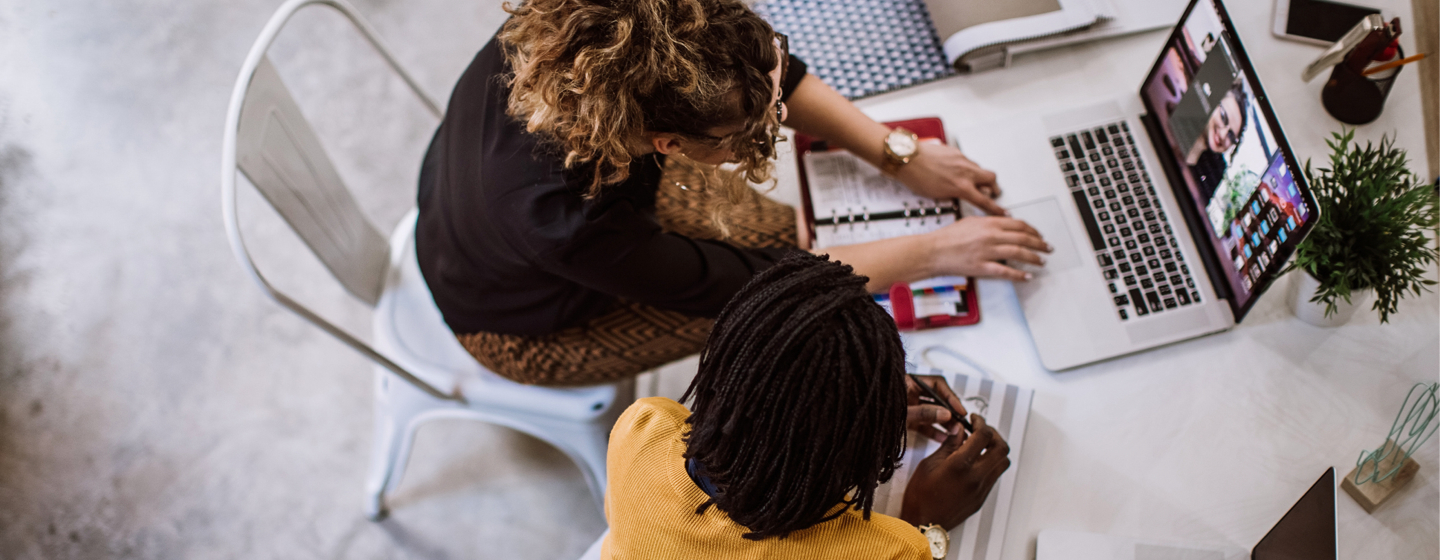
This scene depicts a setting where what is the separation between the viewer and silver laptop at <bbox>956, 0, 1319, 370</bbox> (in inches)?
35.6

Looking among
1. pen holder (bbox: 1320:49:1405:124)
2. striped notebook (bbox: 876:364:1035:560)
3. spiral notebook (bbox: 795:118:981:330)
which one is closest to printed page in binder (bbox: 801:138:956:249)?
spiral notebook (bbox: 795:118:981:330)

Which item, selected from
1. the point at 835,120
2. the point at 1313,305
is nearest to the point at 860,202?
the point at 835,120

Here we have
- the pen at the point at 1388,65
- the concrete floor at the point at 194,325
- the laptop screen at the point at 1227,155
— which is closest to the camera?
the laptop screen at the point at 1227,155

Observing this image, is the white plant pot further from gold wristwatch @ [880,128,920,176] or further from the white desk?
gold wristwatch @ [880,128,920,176]

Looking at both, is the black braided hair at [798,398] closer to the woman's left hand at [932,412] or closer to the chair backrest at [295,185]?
the woman's left hand at [932,412]

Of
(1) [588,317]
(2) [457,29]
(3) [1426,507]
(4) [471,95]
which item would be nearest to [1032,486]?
(3) [1426,507]

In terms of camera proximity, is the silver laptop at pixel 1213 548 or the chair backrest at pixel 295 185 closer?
the silver laptop at pixel 1213 548

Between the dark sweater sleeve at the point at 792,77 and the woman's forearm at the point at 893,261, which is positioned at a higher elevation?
the dark sweater sleeve at the point at 792,77

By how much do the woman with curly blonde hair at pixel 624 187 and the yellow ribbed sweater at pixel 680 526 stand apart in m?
0.24

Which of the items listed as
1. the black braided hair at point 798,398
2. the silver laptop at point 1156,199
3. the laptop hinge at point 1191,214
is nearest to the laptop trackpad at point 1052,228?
the silver laptop at point 1156,199

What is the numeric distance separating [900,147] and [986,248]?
0.63 ft

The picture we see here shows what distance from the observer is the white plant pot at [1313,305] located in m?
0.95

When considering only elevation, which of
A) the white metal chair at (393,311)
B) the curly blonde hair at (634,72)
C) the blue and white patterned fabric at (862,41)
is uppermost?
the curly blonde hair at (634,72)

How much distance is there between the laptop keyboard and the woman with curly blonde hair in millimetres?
110
